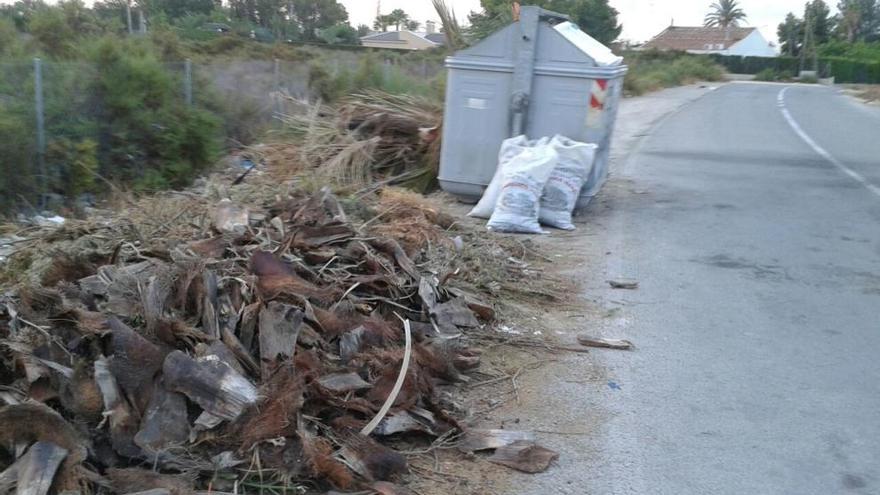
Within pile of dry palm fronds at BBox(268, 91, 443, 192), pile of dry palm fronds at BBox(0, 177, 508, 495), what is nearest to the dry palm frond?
pile of dry palm fronds at BBox(268, 91, 443, 192)

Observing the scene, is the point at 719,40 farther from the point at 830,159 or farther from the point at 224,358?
the point at 224,358

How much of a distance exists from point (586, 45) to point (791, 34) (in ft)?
359

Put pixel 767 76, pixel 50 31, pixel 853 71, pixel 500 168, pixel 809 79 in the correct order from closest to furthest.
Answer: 1. pixel 500 168
2. pixel 50 31
3. pixel 853 71
4. pixel 809 79
5. pixel 767 76

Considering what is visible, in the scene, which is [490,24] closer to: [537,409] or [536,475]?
[537,409]

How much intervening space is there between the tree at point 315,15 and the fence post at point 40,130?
49157 millimetres

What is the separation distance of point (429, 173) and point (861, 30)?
383 ft

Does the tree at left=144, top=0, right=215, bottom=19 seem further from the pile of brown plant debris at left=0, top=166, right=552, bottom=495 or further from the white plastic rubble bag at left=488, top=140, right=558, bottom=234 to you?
the pile of brown plant debris at left=0, top=166, right=552, bottom=495

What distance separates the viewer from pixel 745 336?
6.27m

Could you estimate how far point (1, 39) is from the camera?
13.6m

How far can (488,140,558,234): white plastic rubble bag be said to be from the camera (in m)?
9.01

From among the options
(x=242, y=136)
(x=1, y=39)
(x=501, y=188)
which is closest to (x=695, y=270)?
(x=501, y=188)

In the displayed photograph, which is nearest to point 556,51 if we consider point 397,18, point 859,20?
point 397,18

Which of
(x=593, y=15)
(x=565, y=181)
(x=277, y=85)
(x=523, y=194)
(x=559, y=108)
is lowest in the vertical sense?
(x=523, y=194)

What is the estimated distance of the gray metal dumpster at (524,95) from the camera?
31.3 ft
